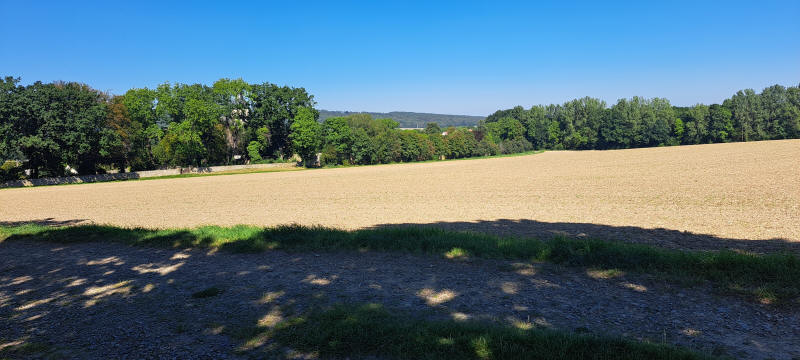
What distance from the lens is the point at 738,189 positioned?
22.9m

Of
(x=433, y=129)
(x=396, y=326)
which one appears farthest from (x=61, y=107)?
(x=433, y=129)

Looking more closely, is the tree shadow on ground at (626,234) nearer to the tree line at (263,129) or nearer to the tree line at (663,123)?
the tree line at (263,129)

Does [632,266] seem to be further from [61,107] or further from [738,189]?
[61,107]

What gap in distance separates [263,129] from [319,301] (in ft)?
245

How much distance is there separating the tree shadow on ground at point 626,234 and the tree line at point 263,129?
55.3 m

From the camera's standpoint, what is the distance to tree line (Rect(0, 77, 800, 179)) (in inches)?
1913

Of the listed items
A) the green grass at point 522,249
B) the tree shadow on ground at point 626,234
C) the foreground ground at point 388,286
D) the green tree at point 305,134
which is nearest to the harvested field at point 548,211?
the tree shadow on ground at point 626,234

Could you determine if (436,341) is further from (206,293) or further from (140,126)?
(140,126)

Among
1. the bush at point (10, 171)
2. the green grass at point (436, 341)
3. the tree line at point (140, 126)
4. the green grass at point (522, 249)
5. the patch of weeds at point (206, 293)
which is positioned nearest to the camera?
the green grass at point (436, 341)

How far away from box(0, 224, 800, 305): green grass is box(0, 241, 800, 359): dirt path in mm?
547

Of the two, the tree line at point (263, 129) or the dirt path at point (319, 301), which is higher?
the tree line at point (263, 129)

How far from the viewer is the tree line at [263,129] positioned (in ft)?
159

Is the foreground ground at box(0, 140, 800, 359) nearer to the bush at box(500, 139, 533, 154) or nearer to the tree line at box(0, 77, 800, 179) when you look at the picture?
the tree line at box(0, 77, 800, 179)

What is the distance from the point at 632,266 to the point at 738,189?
21676 millimetres
